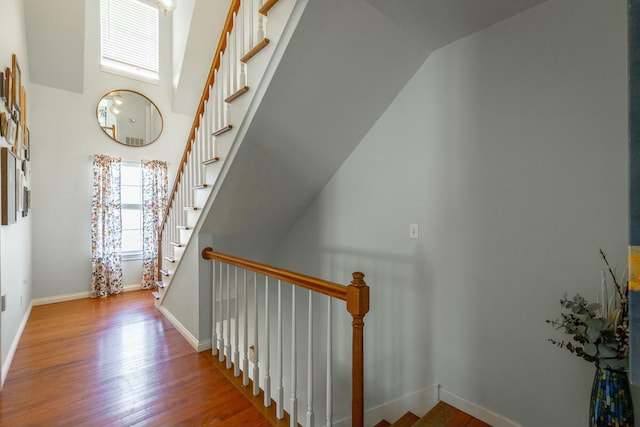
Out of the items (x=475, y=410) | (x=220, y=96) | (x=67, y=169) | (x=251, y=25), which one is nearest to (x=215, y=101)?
(x=220, y=96)

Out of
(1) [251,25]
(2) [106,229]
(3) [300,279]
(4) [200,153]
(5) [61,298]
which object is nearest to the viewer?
(3) [300,279]

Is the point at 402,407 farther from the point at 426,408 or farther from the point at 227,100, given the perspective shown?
the point at 227,100

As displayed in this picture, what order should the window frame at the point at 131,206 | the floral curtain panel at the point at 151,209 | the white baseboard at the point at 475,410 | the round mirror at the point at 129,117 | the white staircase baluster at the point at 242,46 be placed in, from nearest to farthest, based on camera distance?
the white baseboard at the point at 475,410, the white staircase baluster at the point at 242,46, the round mirror at the point at 129,117, the window frame at the point at 131,206, the floral curtain panel at the point at 151,209

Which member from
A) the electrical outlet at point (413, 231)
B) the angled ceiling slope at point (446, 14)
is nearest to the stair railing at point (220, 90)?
the angled ceiling slope at point (446, 14)

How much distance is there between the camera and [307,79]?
66.7 inches

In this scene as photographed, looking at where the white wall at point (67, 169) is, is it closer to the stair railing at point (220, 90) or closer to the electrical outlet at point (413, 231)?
the stair railing at point (220, 90)

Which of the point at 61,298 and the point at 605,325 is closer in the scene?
the point at 605,325

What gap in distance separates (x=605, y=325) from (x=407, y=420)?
126cm

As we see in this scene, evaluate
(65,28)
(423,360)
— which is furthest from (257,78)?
(65,28)

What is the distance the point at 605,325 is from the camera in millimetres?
1221

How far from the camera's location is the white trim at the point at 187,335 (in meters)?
2.50

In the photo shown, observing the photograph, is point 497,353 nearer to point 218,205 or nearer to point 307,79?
point 307,79

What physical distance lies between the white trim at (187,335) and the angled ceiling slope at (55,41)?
3.16 meters

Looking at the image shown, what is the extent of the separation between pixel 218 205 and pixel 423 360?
73.2 inches
